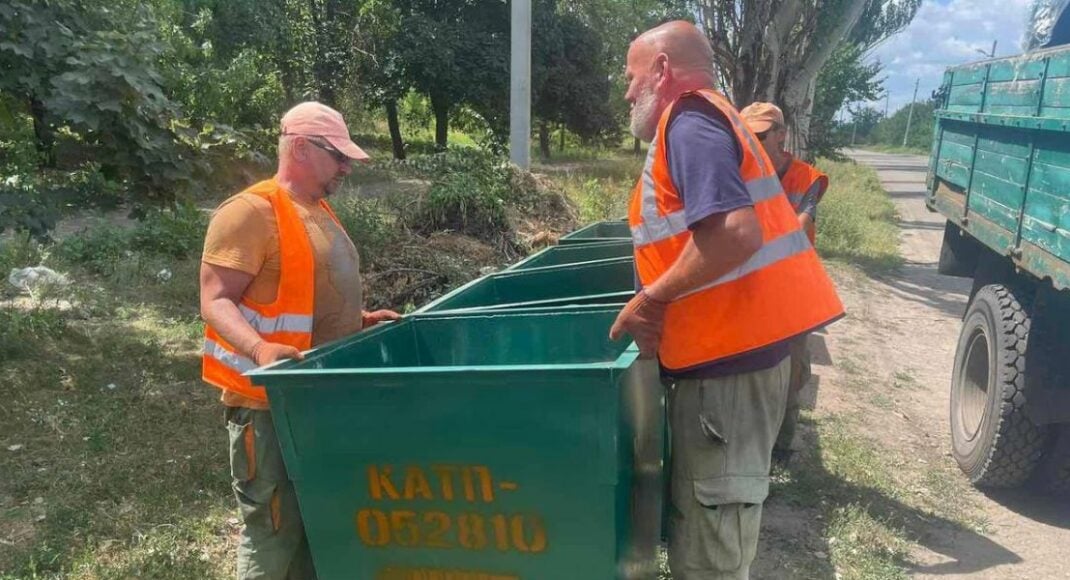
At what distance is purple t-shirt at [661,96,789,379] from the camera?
6.24ft

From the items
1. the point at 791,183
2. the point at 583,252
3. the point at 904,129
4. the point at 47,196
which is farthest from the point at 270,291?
the point at 904,129

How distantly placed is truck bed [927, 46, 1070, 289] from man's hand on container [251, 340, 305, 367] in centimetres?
273

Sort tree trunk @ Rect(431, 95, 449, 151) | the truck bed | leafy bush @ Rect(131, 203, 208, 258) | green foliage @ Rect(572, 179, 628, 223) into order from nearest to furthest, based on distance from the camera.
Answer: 1. the truck bed
2. leafy bush @ Rect(131, 203, 208, 258)
3. green foliage @ Rect(572, 179, 628, 223)
4. tree trunk @ Rect(431, 95, 449, 151)

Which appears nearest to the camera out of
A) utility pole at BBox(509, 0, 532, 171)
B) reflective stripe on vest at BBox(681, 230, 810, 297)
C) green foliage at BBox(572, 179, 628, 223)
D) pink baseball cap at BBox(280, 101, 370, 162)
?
reflective stripe on vest at BBox(681, 230, 810, 297)

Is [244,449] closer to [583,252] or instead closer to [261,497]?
[261,497]

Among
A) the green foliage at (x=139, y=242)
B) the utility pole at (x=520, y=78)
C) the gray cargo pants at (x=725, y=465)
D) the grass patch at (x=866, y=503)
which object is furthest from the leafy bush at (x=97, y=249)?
the gray cargo pants at (x=725, y=465)

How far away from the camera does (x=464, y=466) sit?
6.59ft

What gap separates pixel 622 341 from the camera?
9.21 ft

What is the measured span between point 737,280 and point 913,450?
351 cm

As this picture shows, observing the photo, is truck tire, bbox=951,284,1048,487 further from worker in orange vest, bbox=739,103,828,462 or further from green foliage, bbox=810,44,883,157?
green foliage, bbox=810,44,883,157

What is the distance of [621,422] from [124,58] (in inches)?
142

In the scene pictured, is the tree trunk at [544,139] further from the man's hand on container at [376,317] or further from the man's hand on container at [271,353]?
the man's hand on container at [271,353]

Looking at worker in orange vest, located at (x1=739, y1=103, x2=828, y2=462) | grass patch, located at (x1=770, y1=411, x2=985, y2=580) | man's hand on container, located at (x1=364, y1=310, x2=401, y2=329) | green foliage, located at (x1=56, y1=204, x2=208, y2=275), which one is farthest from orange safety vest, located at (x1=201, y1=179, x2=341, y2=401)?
green foliage, located at (x1=56, y1=204, x2=208, y2=275)

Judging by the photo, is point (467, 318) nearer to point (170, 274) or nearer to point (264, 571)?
point (264, 571)
